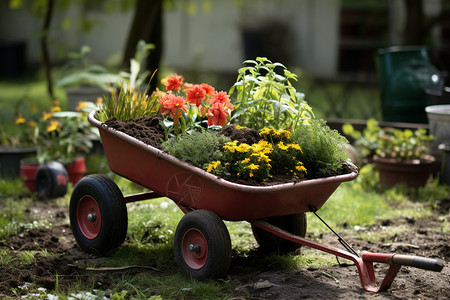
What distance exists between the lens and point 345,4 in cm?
1457

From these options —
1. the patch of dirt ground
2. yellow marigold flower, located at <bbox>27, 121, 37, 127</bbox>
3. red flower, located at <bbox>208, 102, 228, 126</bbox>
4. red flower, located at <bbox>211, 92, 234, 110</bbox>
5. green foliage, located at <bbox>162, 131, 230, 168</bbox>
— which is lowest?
the patch of dirt ground

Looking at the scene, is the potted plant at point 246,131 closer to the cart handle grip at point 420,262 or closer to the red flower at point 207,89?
the red flower at point 207,89

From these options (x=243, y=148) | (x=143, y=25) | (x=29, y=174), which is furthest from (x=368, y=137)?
(x=143, y=25)

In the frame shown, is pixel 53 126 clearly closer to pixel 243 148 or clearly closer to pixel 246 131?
pixel 246 131

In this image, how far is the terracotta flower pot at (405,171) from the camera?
18.5ft

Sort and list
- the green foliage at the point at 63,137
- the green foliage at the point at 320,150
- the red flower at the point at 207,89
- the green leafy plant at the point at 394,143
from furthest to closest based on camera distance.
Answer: the green leafy plant at the point at 394,143 → the green foliage at the point at 63,137 → the red flower at the point at 207,89 → the green foliage at the point at 320,150

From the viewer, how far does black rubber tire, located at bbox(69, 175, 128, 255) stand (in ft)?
12.6

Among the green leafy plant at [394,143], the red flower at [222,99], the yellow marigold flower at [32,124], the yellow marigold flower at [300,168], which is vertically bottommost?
the green leafy plant at [394,143]

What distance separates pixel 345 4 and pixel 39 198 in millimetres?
10740

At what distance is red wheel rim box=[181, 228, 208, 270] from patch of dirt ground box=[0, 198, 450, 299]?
0.65 ft

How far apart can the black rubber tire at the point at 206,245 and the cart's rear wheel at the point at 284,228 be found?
613mm

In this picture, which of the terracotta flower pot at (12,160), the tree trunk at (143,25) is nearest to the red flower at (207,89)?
the terracotta flower pot at (12,160)

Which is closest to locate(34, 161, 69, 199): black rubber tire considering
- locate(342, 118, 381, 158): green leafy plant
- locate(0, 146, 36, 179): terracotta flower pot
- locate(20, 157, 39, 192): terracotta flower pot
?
locate(20, 157, 39, 192): terracotta flower pot

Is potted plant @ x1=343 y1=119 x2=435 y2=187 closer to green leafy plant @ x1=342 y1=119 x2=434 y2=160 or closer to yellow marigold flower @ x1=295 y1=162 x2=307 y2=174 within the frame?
green leafy plant @ x1=342 y1=119 x2=434 y2=160
